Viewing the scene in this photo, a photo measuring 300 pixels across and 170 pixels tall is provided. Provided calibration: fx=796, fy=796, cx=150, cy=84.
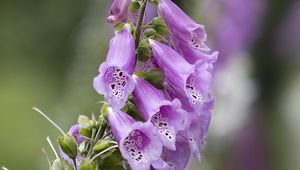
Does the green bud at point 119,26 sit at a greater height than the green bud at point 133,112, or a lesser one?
greater

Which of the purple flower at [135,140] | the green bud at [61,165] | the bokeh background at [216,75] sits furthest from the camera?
the bokeh background at [216,75]

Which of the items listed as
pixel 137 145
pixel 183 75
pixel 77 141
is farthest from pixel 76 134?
pixel 183 75

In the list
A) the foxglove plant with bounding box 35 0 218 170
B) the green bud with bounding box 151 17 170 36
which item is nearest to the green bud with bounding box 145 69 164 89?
the foxglove plant with bounding box 35 0 218 170

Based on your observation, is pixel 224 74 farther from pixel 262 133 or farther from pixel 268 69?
pixel 268 69

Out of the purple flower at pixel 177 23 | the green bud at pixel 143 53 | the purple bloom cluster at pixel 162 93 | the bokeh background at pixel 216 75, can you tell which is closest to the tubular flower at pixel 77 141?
the purple bloom cluster at pixel 162 93

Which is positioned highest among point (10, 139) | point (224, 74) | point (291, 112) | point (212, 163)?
point (224, 74)

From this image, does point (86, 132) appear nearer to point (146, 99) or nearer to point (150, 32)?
point (146, 99)

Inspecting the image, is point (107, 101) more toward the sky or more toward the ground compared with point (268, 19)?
more toward the sky

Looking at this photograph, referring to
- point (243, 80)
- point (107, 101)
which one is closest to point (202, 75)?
→ point (107, 101)

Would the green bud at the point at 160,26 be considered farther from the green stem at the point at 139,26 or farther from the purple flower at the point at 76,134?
the purple flower at the point at 76,134
